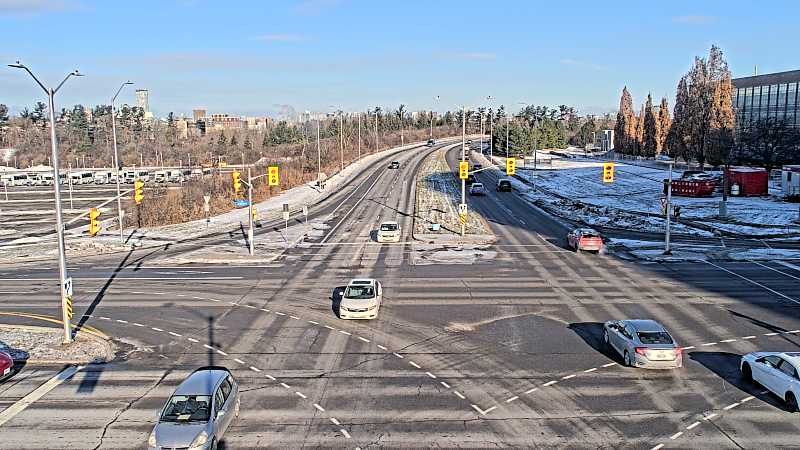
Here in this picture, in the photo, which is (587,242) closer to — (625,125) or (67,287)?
(67,287)

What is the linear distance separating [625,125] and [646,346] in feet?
350

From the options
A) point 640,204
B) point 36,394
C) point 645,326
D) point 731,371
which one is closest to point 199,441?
point 36,394

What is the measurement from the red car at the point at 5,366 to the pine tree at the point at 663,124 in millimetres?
102467

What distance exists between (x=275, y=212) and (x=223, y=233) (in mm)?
12080

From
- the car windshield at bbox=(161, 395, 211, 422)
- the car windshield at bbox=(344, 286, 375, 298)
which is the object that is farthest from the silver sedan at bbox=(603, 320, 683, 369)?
the car windshield at bbox=(161, 395, 211, 422)

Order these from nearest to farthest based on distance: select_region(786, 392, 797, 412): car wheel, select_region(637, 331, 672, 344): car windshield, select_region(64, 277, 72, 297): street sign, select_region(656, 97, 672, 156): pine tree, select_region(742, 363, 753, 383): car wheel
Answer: select_region(786, 392, 797, 412): car wheel < select_region(742, 363, 753, 383): car wheel < select_region(637, 331, 672, 344): car windshield < select_region(64, 277, 72, 297): street sign < select_region(656, 97, 672, 156): pine tree

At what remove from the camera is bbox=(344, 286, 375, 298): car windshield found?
1023 inches

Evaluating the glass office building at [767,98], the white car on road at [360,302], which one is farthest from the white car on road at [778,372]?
the glass office building at [767,98]

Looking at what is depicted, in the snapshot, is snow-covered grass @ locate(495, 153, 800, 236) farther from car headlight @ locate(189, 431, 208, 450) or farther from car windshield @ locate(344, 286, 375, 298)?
car headlight @ locate(189, 431, 208, 450)

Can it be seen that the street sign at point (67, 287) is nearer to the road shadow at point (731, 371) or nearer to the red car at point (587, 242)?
the road shadow at point (731, 371)

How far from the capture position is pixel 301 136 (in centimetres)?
17975

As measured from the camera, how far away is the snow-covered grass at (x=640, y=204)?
2020 inches

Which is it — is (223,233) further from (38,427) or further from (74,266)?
(38,427)

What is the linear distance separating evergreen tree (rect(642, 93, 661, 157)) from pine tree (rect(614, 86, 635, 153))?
4984 mm
